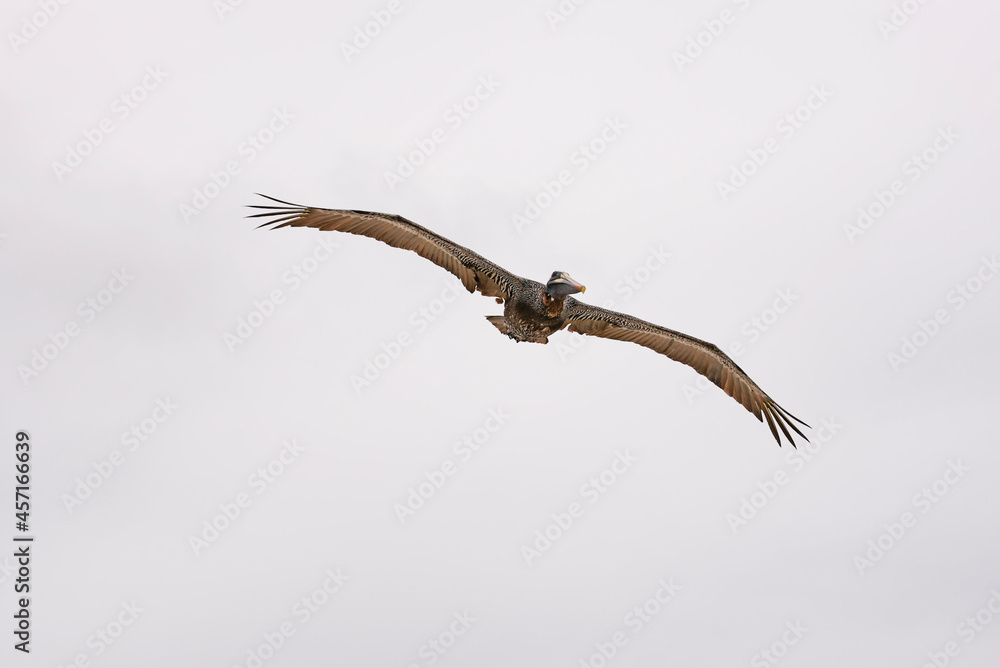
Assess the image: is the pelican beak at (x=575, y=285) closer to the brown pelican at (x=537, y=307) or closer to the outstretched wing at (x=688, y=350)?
the brown pelican at (x=537, y=307)

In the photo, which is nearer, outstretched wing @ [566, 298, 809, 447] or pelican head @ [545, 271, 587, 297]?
pelican head @ [545, 271, 587, 297]

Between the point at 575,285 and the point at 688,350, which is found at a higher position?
the point at 688,350

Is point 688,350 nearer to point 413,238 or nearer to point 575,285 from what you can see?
point 575,285

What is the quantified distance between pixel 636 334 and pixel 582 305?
1668mm

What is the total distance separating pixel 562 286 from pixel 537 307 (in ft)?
3.29

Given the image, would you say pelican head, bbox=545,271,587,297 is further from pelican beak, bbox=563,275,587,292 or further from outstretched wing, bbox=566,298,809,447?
outstretched wing, bbox=566,298,809,447

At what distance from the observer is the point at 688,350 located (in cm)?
2439

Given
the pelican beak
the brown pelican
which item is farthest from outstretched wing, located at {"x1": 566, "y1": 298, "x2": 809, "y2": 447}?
the pelican beak

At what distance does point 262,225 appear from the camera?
1959 cm

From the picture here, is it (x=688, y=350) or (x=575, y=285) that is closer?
(x=575, y=285)

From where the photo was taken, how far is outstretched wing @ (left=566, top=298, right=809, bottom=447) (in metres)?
23.6

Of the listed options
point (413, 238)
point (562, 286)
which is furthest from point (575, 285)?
point (413, 238)

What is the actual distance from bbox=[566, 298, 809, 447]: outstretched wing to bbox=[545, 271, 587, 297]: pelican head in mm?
1505

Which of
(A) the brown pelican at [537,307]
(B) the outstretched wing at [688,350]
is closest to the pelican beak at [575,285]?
(A) the brown pelican at [537,307]
